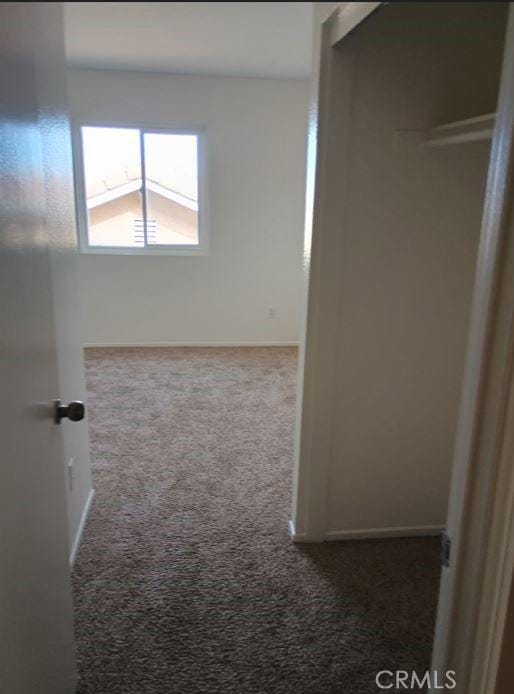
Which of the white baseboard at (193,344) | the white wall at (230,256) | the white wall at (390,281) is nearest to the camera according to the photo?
the white wall at (390,281)

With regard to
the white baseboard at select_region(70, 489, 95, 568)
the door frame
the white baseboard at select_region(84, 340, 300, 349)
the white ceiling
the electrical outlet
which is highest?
the white ceiling

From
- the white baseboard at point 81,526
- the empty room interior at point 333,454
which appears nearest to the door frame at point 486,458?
the empty room interior at point 333,454

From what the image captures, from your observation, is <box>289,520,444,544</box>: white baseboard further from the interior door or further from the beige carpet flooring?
the interior door

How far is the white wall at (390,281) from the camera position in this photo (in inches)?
73.8

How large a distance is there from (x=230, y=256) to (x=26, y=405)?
4117mm

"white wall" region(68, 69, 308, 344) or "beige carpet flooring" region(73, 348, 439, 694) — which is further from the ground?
"white wall" region(68, 69, 308, 344)

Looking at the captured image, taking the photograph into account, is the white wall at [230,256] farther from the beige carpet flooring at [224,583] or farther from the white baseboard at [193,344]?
the beige carpet flooring at [224,583]

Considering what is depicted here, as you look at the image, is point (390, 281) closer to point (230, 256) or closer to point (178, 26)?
point (178, 26)

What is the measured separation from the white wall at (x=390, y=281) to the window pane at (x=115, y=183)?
4.55ft

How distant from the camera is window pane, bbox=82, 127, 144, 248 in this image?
520 mm

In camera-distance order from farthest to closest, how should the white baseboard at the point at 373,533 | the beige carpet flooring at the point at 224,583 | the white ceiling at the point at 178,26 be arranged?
the white baseboard at the point at 373,533
the beige carpet flooring at the point at 224,583
the white ceiling at the point at 178,26

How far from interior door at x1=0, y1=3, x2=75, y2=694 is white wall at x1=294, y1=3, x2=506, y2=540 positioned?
1.10 metres

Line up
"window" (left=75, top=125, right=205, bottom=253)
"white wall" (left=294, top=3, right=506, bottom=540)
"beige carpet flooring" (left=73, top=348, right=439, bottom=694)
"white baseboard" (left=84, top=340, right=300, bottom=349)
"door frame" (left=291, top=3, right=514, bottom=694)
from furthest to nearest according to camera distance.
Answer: "white baseboard" (left=84, top=340, right=300, bottom=349)
"white wall" (left=294, top=3, right=506, bottom=540)
"beige carpet flooring" (left=73, top=348, right=439, bottom=694)
"door frame" (left=291, top=3, right=514, bottom=694)
"window" (left=75, top=125, right=205, bottom=253)

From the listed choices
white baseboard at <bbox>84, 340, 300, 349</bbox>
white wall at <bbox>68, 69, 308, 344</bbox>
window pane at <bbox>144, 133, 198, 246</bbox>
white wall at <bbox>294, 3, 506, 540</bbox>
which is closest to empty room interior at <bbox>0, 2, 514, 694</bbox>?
white wall at <bbox>294, 3, 506, 540</bbox>
